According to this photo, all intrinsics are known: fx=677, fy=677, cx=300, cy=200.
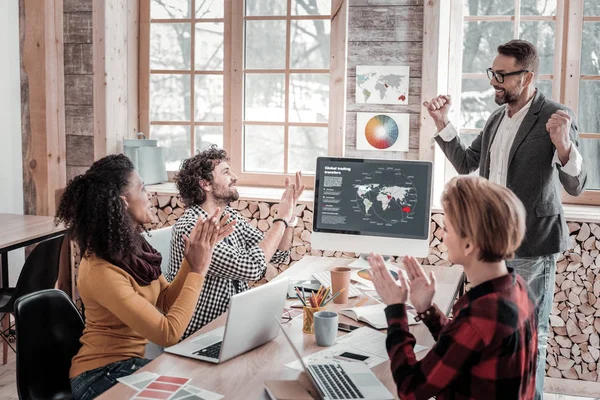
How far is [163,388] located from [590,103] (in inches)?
121

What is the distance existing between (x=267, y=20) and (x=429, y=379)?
320 centimetres

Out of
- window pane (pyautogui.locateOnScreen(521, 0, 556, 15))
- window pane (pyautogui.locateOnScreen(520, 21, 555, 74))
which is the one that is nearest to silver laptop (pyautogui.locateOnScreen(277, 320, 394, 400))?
window pane (pyautogui.locateOnScreen(520, 21, 555, 74))

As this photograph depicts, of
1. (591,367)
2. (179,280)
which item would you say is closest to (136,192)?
(179,280)

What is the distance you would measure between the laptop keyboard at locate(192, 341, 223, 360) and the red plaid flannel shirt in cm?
59

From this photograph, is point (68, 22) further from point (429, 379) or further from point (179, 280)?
point (429, 379)

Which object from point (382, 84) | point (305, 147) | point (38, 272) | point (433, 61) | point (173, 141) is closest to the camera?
point (38, 272)

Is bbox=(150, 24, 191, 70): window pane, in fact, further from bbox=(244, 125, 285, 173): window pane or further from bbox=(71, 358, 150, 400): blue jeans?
bbox=(71, 358, 150, 400): blue jeans

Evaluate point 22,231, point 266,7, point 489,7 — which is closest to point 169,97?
point 266,7

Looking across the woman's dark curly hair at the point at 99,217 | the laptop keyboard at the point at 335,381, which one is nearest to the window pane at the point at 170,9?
the woman's dark curly hair at the point at 99,217

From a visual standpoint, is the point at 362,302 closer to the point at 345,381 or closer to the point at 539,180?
the point at 345,381

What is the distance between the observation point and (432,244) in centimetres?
379

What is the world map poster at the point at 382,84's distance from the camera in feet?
12.4

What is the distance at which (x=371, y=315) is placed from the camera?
2318mm

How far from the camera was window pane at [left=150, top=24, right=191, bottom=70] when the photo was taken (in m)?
4.43
